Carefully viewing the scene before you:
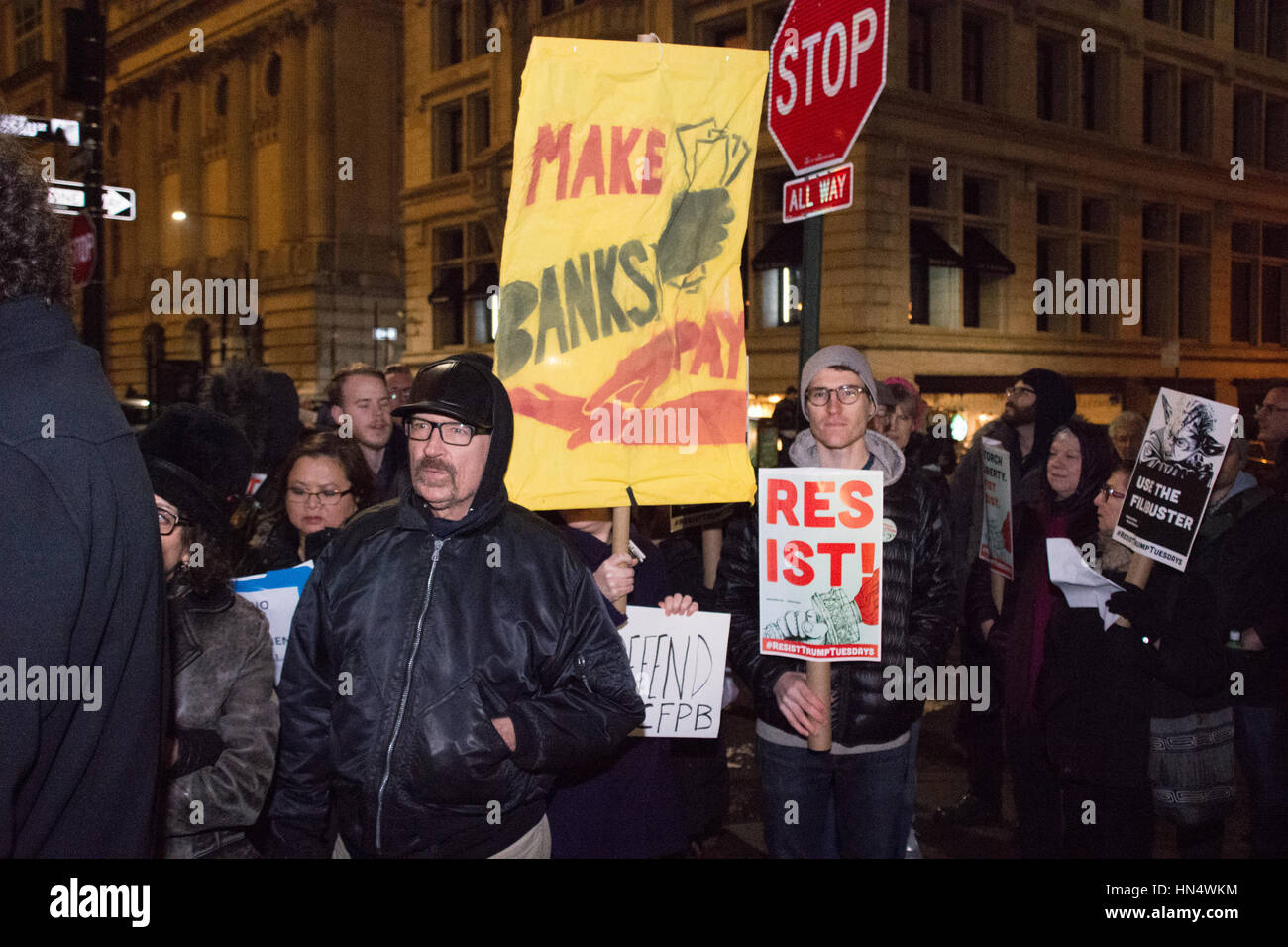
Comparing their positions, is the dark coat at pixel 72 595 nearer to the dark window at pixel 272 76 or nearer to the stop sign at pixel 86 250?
the stop sign at pixel 86 250

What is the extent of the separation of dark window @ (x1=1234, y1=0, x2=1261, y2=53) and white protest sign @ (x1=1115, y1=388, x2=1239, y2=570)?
32238mm

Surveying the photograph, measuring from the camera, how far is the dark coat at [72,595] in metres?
1.46

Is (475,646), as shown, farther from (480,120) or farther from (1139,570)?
(480,120)

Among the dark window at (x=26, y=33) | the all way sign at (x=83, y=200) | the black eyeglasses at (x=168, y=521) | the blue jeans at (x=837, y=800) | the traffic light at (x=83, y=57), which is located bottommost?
the blue jeans at (x=837, y=800)

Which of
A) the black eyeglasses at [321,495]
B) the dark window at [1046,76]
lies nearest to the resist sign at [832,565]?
the black eyeglasses at [321,495]

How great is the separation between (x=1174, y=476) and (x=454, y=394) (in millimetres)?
2626

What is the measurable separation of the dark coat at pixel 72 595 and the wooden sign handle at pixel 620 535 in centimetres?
191

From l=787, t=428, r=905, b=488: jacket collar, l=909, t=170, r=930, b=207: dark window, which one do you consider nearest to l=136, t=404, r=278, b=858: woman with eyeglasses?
l=787, t=428, r=905, b=488: jacket collar

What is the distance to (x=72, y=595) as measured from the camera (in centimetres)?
149

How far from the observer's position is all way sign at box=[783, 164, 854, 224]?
206 inches

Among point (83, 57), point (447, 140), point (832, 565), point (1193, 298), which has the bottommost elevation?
point (832, 565)

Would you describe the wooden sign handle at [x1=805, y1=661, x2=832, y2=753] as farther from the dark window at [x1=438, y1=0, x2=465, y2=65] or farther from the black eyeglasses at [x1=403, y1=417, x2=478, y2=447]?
the dark window at [x1=438, y1=0, x2=465, y2=65]

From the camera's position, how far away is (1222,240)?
99.2ft

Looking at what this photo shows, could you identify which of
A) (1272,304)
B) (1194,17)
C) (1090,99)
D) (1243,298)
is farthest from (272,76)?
(1272,304)
